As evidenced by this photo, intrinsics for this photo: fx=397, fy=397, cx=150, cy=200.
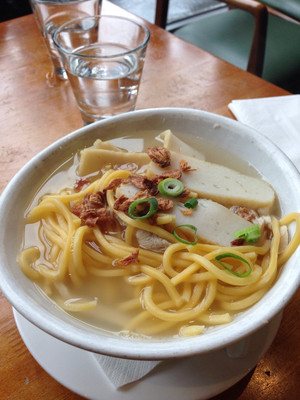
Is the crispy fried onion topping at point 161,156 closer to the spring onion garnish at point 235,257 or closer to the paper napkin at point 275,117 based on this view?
the spring onion garnish at point 235,257

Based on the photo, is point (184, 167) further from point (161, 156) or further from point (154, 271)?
point (154, 271)

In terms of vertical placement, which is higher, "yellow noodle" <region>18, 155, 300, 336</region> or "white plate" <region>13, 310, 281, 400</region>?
"yellow noodle" <region>18, 155, 300, 336</region>

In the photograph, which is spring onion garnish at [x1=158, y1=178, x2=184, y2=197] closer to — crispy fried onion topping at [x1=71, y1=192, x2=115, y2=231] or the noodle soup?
the noodle soup

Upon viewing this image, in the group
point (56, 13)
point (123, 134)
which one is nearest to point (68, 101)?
point (56, 13)

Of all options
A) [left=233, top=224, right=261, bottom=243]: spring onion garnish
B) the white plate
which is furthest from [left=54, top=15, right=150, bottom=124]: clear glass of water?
the white plate

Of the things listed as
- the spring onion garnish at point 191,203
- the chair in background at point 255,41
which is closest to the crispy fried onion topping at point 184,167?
the spring onion garnish at point 191,203

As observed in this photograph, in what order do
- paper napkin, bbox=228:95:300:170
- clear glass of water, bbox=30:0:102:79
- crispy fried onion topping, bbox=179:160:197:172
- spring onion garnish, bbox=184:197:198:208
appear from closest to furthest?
spring onion garnish, bbox=184:197:198:208, crispy fried onion topping, bbox=179:160:197:172, paper napkin, bbox=228:95:300:170, clear glass of water, bbox=30:0:102:79
